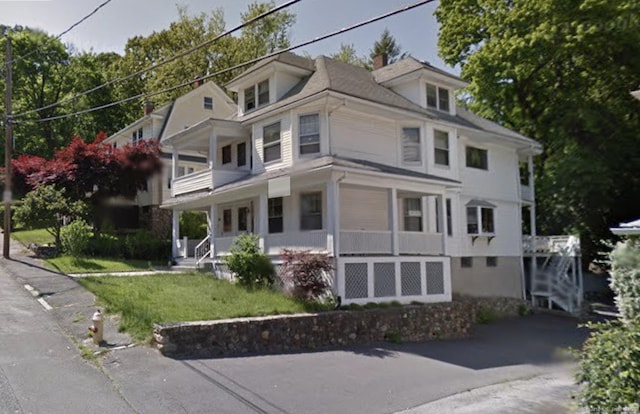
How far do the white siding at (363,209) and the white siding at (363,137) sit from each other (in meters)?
1.26

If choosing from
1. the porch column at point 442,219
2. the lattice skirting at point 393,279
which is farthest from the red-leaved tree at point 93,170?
the porch column at point 442,219

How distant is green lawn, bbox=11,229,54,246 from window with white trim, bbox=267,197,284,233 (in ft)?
40.2

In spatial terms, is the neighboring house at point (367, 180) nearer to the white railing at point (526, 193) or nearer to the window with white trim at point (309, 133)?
the window with white trim at point (309, 133)

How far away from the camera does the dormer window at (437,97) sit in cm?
2134

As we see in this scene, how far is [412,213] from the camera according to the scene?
1978 cm

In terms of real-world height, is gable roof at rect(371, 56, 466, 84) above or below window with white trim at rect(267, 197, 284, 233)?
above

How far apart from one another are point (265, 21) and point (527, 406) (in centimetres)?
3750

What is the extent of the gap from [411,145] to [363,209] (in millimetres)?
3443

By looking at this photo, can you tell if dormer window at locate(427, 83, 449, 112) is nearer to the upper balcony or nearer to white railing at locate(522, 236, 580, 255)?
white railing at locate(522, 236, 580, 255)

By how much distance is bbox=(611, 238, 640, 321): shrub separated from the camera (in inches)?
360

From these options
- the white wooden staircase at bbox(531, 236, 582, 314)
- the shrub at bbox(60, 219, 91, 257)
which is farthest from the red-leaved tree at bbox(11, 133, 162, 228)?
the white wooden staircase at bbox(531, 236, 582, 314)

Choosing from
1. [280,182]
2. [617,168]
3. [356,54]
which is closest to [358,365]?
[280,182]

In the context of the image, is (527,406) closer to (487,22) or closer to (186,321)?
(186,321)

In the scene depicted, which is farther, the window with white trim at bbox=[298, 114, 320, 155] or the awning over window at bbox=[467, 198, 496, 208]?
the awning over window at bbox=[467, 198, 496, 208]
